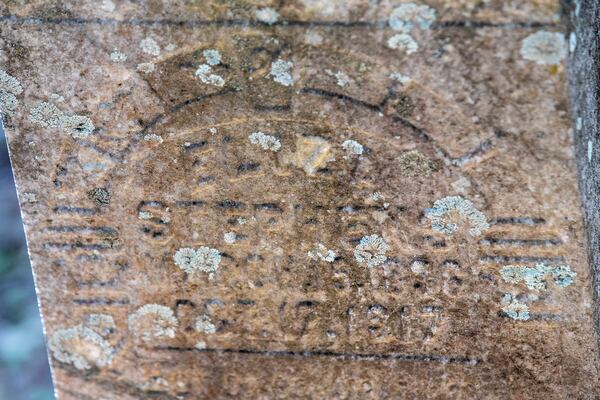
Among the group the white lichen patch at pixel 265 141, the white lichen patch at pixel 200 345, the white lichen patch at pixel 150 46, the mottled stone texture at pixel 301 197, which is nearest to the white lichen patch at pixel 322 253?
the mottled stone texture at pixel 301 197

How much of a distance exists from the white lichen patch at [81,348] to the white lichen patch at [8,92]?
683 millimetres

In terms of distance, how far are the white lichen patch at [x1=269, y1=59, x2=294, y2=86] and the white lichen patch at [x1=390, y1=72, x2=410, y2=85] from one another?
0.26m

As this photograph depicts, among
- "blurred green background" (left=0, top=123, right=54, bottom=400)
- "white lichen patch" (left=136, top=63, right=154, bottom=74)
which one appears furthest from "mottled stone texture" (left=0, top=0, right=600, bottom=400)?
"blurred green background" (left=0, top=123, right=54, bottom=400)

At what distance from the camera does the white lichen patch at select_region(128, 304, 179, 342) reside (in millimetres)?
1813

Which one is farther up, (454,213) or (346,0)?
(346,0)

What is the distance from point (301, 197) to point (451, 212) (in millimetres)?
408

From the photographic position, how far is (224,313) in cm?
180

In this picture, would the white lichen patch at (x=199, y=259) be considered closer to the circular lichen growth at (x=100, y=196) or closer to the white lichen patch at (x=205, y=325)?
the white lichen patch at (x=205, y=325)

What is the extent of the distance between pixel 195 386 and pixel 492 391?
887mm

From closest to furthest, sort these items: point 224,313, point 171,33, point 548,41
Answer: point 548,41 → point 171,33 → point 224,313

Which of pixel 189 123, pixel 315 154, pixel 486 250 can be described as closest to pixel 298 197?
pixel 315 154

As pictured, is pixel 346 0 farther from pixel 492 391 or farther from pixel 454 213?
pixel 492 391

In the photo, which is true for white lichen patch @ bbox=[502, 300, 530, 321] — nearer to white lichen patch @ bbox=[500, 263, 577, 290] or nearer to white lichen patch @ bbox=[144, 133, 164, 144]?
white lichen patch @ bbox=[500, 263, 577, 290]

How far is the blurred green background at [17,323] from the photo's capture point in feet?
9.63
